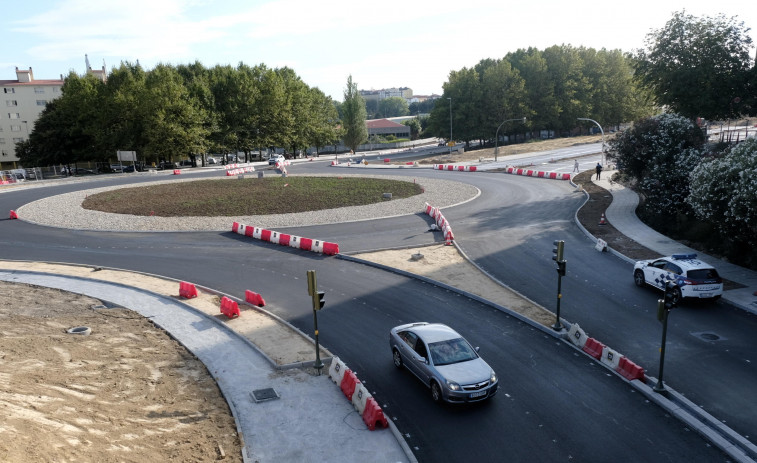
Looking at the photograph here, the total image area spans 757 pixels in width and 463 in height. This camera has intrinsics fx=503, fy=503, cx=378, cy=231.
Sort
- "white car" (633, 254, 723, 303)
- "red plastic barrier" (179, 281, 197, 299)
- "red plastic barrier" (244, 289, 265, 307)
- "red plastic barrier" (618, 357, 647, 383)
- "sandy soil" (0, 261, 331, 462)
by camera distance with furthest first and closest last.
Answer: "red plastic barrier" (179, 281, 197, 299) < "red plastic barrier" (244, 289, 265, 307) < "white car" (633, 254, 723, 303) < "red plastic barrier" (618, 357, 647, 383) < "sandy soil" (0, 261, 331, 462)

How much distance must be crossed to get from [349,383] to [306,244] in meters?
15.7

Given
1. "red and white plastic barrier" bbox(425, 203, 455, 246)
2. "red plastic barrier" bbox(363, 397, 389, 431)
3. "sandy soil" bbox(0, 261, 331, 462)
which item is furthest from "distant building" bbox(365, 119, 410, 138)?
"red plastic barrier" bbox(363, 397, 389, 431)

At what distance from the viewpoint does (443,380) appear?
1263 cm

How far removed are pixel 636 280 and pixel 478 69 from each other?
95.7 m

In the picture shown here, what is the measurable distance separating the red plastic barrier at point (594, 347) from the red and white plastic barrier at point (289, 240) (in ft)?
48.1

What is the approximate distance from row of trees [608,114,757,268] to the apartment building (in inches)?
4355

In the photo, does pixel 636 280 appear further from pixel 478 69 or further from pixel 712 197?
pixel 478 69

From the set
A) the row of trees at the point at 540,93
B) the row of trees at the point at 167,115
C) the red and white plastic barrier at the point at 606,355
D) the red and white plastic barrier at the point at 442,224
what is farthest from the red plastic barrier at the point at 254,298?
the row of trees at the point at 540,93

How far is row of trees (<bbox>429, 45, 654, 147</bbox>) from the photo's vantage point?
325ft

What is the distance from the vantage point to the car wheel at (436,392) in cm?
1279

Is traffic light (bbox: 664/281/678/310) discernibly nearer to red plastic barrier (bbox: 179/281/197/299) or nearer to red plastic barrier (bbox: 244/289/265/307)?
red plastic barrier (bbox: 244/289/265/307)

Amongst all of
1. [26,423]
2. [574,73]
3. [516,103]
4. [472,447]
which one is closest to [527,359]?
[472,447]

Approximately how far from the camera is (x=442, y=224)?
3189 centimetres

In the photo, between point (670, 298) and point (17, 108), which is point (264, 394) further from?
point (17, 108)
